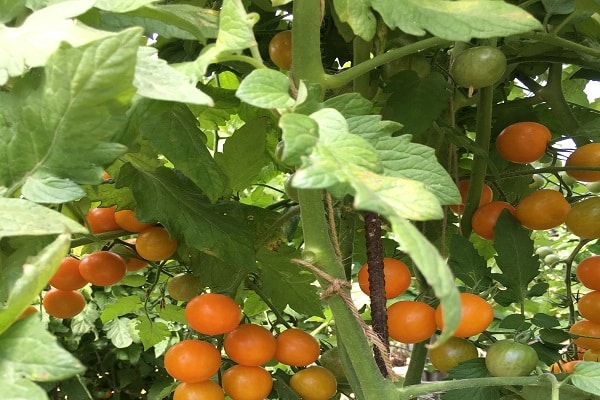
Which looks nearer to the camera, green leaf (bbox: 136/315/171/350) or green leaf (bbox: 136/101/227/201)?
green leaf (bbox: 136/101/227/201)

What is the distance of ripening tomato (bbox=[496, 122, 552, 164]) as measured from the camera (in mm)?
812

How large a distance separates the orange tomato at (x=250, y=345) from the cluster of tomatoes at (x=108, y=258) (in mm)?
160

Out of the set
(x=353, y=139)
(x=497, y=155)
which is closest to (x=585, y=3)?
(x=497, y=155)

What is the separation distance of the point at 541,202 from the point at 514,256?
0.08m

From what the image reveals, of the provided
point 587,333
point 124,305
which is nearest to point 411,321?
point 587,333

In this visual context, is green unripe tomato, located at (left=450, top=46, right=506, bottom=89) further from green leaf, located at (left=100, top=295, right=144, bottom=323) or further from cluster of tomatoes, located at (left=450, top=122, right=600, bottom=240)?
green leaf, located at (left=100, top=295, right=144, bottom=323)

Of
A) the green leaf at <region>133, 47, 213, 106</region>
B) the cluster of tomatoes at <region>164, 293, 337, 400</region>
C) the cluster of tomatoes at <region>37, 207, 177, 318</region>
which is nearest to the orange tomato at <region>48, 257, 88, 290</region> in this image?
the cluster of tomatoes at <region>37, 207, 177, 318</region>

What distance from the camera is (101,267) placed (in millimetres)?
873

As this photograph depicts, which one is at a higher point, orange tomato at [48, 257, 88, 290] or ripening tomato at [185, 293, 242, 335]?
ripening tomato at [185, 293, 242, 335]

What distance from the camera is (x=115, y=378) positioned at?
238 centimetres

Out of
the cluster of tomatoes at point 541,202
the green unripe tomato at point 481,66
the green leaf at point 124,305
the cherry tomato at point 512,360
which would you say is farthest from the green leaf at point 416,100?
the green leaf at point 124,305

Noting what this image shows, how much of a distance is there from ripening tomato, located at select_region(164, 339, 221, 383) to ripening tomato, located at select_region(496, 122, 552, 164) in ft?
1.50

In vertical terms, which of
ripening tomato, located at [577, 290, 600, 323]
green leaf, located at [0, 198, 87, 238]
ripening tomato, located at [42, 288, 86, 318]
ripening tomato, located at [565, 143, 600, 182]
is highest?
Result: green leaf, located at [0, 198, 87, 238]

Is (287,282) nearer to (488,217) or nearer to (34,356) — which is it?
(488,217)
